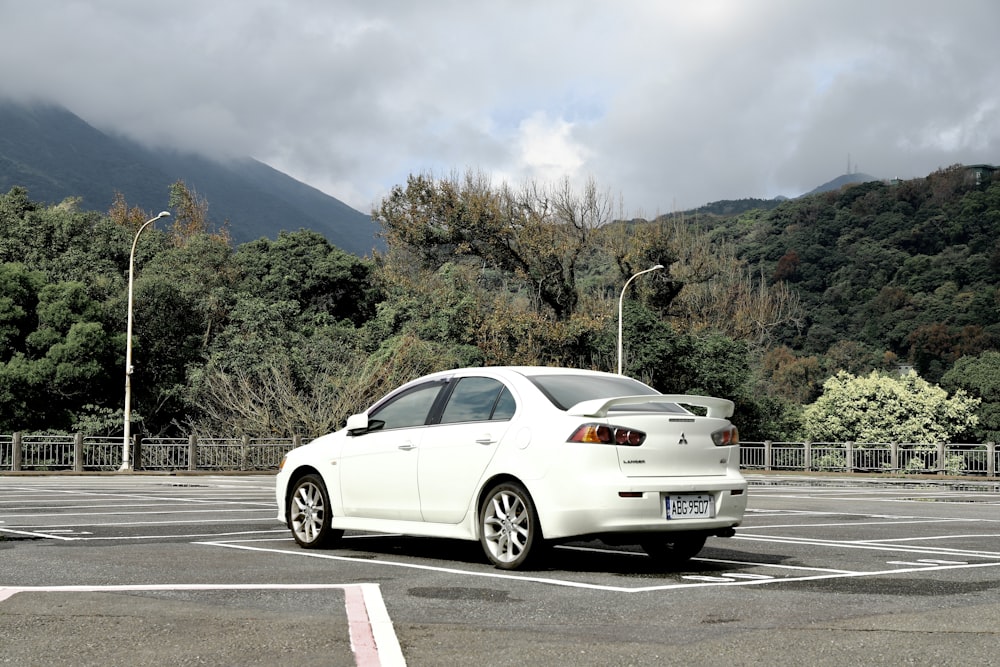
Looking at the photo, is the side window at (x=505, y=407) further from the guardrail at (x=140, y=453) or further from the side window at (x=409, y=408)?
the guardrail at (x=140, y=453)

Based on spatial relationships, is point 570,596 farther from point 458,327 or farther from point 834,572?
point 458,327

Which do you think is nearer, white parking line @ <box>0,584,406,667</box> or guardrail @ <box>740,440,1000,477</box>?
white parking line @ <box>0,584,406,667</box>

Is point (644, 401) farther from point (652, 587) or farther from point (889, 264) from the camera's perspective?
point (889, 264)

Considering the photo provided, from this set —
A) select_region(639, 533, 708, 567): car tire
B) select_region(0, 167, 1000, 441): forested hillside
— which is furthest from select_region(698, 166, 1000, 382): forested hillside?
select_region(639, 533, 708, 567): car tire

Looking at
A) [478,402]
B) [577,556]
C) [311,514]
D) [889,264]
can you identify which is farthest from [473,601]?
[889,264]

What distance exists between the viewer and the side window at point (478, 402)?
909cm

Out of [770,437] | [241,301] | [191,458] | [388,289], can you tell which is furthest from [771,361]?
[191,458]

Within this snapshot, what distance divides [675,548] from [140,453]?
28.5 metres

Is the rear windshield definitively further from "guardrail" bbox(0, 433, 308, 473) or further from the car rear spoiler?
"guardrail" bbox(0, 433, 308, 473)

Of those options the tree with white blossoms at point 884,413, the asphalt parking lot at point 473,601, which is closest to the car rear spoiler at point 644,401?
the asphalt parking lot at point 473,601

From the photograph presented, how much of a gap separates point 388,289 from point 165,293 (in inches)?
450

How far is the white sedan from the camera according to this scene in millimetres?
8367

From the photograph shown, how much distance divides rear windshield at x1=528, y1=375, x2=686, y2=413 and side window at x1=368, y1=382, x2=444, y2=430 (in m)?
1.07

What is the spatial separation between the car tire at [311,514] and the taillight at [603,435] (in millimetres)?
2815
